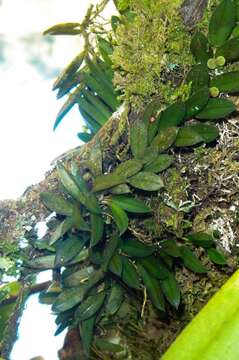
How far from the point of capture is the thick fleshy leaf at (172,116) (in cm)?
114

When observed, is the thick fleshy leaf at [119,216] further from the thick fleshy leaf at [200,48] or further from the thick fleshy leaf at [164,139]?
the thick fleshy leaf at [200,48]

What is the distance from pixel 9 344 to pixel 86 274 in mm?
355

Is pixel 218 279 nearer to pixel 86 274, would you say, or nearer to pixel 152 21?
pixel 86 274

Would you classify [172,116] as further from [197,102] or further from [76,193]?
[76,193]

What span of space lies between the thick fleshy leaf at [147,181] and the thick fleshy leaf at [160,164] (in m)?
0.02

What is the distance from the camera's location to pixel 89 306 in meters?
1.35

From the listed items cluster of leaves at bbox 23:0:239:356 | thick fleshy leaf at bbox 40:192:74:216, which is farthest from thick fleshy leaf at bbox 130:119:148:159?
thick fleshy leaf at bbox 40:192:74:216

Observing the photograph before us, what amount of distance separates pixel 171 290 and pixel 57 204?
0.41 m

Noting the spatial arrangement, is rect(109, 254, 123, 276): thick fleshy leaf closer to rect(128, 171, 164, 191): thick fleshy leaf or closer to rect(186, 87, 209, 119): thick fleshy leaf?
rect(128, 171, 164, 191): thick fleshy leaf

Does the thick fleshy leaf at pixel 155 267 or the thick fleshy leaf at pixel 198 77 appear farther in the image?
the thick fleshy leaf at pixel 155 267

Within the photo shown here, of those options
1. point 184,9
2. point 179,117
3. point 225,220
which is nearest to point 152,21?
point 184,9

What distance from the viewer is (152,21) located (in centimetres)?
125

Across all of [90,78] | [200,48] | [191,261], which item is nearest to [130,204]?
[191,261]

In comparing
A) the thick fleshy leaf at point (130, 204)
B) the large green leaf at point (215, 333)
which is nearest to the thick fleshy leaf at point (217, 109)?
the thick fleshy leaf at point (130, 204)
